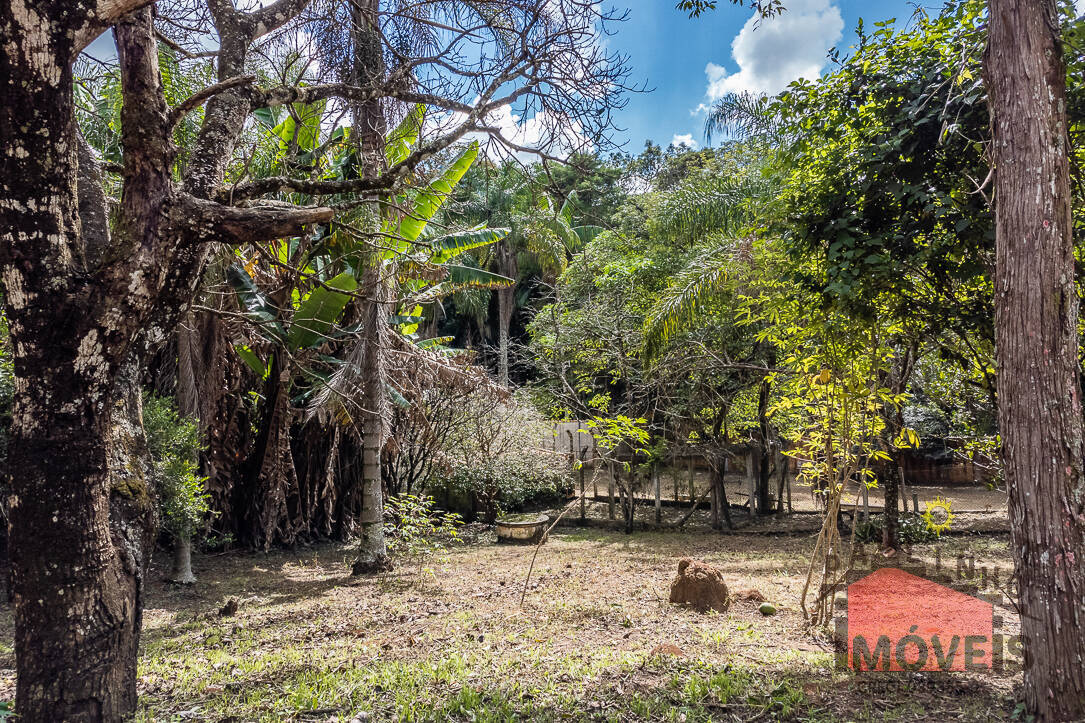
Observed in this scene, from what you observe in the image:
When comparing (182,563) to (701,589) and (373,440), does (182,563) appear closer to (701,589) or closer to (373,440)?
(373,440)

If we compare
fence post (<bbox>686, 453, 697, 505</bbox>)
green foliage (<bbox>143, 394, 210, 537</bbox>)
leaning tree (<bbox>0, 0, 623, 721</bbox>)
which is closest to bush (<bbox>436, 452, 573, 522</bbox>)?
fence post (<bbox>686, 453, 697, 505</bbox>)

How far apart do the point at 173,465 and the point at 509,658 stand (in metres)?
5.78

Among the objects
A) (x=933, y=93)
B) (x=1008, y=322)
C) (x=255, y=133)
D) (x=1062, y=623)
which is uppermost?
(x=255, y=133)

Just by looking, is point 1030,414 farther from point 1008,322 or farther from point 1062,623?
point 1062,623

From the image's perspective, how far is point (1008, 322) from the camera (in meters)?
3.69

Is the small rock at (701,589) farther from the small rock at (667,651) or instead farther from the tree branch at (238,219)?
the tree branch at (238,219)

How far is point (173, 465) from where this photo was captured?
27.3ft

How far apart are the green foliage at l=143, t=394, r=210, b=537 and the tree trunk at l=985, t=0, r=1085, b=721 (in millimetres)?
8801

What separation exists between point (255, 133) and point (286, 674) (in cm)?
587

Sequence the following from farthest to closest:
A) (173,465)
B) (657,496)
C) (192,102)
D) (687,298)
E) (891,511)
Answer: (657,496) < (687,298) < (891,511) < (173,465) < (192,102)

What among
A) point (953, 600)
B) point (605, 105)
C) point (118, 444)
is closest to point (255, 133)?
point (605, 105)

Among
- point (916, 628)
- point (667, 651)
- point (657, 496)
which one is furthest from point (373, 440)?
point (916, 628)

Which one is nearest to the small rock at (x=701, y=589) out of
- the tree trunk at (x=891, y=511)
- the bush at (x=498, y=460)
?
the tree trunk at (x=891, y=511)

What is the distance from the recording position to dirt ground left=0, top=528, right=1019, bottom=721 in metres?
3.91
